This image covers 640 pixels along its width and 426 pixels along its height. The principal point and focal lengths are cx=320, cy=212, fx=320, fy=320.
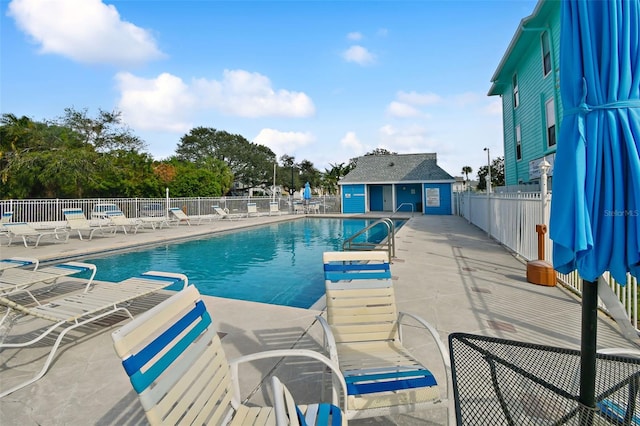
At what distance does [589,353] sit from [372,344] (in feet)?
4.62

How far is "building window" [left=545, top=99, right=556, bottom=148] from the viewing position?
11.2 m

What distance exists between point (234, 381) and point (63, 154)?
76.3 feet

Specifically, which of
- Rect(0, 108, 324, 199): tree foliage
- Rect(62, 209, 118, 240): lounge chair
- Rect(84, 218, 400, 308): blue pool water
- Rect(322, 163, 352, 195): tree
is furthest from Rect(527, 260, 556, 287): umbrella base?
Rect(322, 163, 352, 195): tree

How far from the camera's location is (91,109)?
25.4m

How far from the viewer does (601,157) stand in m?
1.47

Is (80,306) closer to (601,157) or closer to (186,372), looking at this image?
(186,372)

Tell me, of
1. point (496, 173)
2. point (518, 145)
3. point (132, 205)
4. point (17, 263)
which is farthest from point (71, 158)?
point (496, 173)

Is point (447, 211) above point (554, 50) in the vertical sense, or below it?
below

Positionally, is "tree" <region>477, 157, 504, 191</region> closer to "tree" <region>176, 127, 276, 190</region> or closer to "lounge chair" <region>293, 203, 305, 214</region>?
"lounge chair" <region>293, 203, 305, 214</region>

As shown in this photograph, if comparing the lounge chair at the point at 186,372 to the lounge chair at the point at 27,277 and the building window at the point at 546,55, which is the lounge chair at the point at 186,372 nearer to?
the lounge chair at the point at 27,277

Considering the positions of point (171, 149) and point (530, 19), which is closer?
point (530, 19)

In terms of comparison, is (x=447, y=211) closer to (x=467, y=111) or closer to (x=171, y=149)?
(x=467, y=111)

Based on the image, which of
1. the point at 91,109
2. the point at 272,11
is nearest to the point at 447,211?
the point at 272,11

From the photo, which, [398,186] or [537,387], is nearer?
[537,387]
